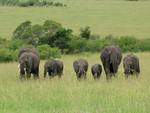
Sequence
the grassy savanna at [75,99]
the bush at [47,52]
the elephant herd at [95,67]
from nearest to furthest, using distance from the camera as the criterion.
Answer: the grassy savanna at [75,99], the elephant herd at [95,67], the bush at [47,52]

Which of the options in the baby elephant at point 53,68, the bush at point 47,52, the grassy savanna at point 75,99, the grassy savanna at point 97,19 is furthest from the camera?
the grassy savanna at point 97,19

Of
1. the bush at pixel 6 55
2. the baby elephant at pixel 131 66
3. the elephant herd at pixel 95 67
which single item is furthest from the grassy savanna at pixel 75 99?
the bush at pixel 6 55

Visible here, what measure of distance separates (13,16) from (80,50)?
29148mm

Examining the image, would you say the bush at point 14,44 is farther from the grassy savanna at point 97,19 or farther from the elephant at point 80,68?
the elephant at point 80,68

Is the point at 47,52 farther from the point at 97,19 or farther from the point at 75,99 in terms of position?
the point at 97,19

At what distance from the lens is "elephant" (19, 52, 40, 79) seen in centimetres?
2331

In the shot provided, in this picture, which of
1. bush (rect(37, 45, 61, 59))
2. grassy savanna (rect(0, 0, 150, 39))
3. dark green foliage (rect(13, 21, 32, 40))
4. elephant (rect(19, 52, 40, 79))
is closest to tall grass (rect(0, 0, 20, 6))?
grassy savanna (rect(0, 0, 150, 39))

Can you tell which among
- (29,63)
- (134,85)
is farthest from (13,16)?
(134,85)

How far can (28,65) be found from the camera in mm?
23531

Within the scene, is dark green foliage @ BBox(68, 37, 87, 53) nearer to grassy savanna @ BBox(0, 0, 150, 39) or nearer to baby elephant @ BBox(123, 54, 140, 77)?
grassy savanna @ BBox(0, 0, 150, 39)

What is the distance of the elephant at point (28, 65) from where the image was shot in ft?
76.5

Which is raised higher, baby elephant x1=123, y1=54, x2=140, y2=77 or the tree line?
baby elephant x1=123, y1=54, x2=140, y2=77

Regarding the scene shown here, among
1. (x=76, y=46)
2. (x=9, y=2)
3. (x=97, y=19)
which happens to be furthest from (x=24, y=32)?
(x=9, y=2)

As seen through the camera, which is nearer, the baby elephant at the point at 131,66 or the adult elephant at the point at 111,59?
the baby elephant at the point at 131,66
